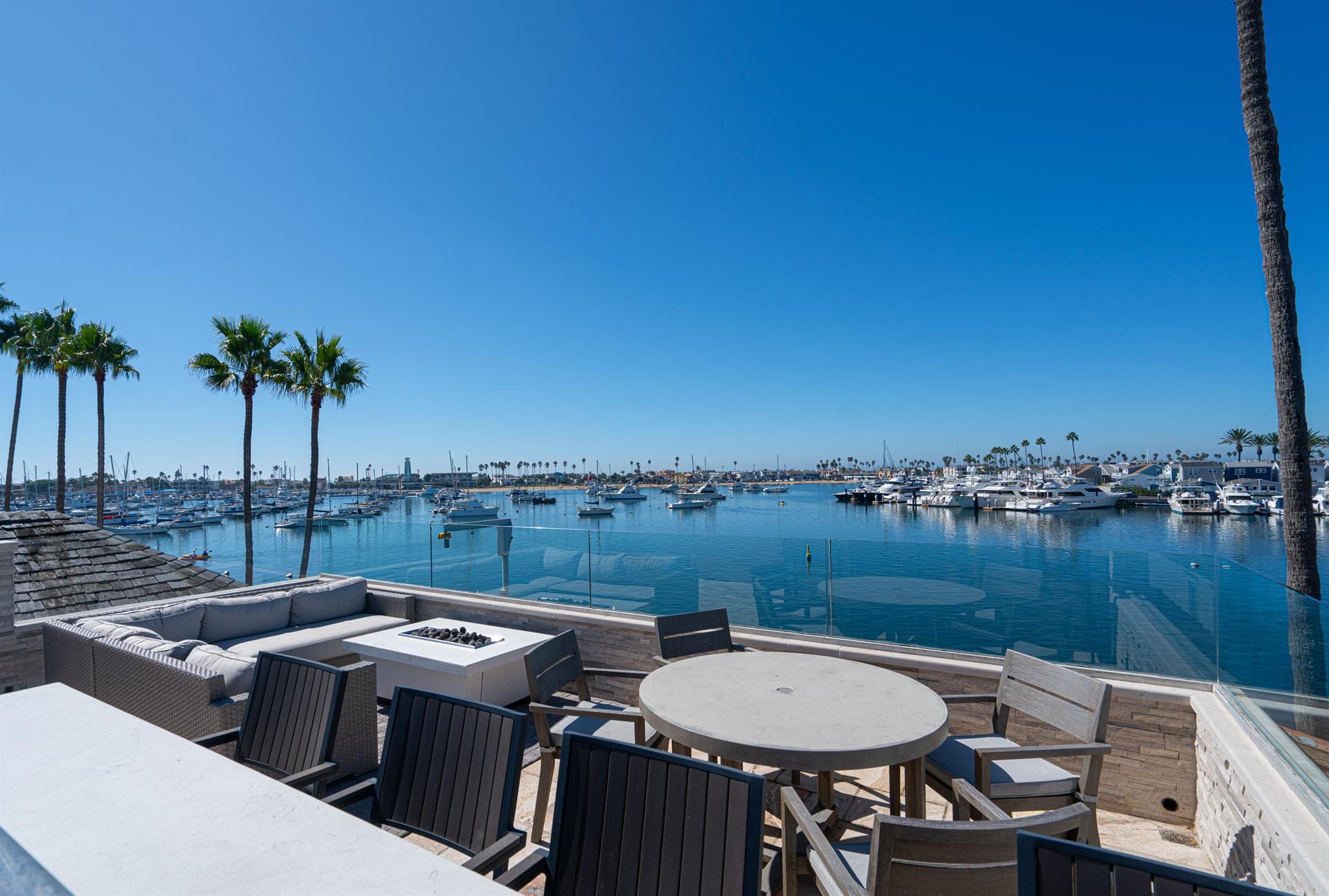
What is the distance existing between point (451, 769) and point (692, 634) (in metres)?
2.28

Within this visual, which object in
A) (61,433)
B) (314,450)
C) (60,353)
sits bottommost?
(314,450)

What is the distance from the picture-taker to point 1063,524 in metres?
43.2

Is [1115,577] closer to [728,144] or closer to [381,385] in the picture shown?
[728,144]

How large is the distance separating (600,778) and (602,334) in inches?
860

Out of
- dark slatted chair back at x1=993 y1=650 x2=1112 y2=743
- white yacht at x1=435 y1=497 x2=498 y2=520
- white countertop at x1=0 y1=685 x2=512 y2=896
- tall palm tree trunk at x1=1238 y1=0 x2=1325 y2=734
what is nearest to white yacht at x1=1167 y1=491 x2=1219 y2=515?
white yacht at x1=435 y1=497 x2=498 y2=520

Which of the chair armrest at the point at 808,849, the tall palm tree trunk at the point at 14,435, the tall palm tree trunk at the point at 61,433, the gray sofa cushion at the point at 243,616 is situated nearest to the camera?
the chair armrest at the point at 808,849

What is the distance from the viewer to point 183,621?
5004mm

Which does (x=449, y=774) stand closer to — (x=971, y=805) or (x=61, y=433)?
(x=971, y=805)

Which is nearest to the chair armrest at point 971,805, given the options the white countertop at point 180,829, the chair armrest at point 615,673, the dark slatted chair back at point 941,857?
the dark slatted chair back at point 941,857

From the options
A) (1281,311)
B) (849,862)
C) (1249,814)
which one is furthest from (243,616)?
(1281,311)

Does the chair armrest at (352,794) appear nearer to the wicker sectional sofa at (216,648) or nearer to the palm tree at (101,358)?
the wicker sectional sofa at (216,648)

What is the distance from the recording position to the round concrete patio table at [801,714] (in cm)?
227

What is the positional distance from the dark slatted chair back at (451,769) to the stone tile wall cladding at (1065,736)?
278 centimetres

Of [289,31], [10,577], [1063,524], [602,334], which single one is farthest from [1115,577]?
[1063,524]
